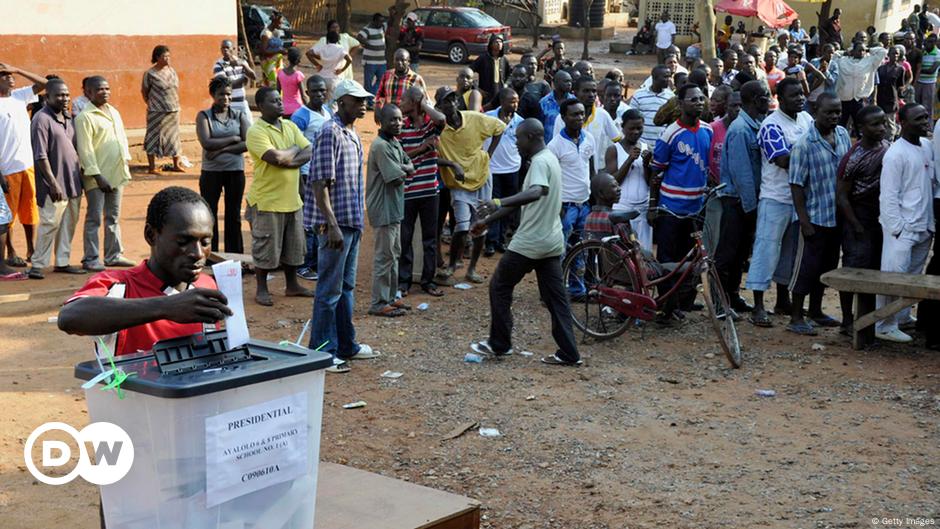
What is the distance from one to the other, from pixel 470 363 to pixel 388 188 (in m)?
1.59

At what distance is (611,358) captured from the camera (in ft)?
27.1

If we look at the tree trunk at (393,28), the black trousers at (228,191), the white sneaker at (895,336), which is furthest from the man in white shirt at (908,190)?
the tree trunk at (393,28)

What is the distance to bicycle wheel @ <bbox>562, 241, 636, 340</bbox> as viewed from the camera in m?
→ 8.57

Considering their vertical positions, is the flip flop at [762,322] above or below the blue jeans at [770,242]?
below

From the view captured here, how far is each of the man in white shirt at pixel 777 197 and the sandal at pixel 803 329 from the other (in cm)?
23

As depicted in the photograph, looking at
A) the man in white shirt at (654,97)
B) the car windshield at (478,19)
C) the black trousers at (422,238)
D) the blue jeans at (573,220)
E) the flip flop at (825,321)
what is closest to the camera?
the flip flop at (825,321)

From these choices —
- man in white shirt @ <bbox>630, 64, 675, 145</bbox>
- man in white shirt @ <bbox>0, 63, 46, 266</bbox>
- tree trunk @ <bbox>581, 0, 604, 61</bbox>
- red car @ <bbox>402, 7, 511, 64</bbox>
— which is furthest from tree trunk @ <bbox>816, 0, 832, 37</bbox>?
man in white shirt @ <bbox>0, 63, 46, 266</bbox>

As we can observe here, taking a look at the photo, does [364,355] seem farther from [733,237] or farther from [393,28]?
[393,28]

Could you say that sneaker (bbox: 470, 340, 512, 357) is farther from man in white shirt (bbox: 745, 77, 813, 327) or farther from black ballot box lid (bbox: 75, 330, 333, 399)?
black ballot box lid (bbox: 75, 330, 333, 399)

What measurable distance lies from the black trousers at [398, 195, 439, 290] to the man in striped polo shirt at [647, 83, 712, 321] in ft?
6.30

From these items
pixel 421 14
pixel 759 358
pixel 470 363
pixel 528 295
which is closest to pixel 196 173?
pixel 528 295

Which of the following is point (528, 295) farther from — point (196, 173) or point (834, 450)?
point (196, 173)

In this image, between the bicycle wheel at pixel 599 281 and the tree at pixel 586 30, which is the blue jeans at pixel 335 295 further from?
the tree at pixel 586 30

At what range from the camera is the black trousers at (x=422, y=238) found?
379 inches
